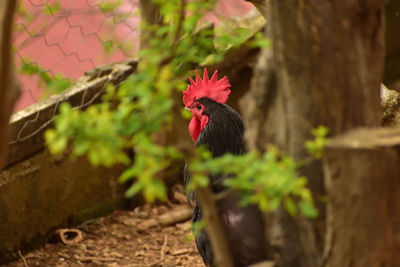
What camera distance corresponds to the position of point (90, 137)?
Answer: 94cm

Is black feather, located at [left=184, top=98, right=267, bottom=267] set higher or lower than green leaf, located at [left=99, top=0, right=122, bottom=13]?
lower

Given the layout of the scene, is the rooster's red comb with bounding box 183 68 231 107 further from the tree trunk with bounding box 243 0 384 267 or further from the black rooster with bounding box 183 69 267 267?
the tree trunk with bounding box 243 0 384 267

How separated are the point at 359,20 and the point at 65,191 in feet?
5.87

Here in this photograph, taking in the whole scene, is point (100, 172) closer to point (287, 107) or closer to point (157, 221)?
point (157, 221)

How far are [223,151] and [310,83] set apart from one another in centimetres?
66

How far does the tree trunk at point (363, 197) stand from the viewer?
3.59 ft

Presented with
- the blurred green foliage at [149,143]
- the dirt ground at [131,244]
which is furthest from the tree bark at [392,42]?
the blurred green foliage at [149,143]

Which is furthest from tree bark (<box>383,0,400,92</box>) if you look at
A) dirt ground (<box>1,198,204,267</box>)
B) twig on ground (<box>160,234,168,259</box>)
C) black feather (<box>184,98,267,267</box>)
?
black feather (<box>184,98,267,267</box>)

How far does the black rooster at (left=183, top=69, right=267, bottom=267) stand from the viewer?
5.19 feet

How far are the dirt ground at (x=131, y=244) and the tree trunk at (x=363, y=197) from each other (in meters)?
1.27

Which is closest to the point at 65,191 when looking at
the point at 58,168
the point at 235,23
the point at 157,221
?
the point at 58,168

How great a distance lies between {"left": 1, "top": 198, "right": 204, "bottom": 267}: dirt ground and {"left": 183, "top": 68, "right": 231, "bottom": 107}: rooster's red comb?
0.83 m

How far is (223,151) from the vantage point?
67.8 inches

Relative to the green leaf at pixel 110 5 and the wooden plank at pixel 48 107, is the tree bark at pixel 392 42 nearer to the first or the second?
the wooden plank at pixel 48 107
